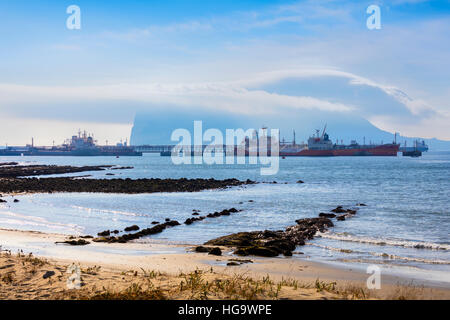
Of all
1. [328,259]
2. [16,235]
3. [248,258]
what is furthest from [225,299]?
[16,235]

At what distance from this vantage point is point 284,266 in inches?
500

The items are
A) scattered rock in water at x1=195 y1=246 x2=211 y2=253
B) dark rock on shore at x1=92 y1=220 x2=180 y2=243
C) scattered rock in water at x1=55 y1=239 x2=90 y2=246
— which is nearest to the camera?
scattered rock in water at x1=195 y1=246 x2=211 y2=253

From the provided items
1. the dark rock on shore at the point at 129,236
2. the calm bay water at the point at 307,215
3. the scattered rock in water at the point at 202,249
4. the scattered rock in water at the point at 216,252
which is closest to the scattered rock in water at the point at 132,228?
the dark rock on shore at the point at 129,236

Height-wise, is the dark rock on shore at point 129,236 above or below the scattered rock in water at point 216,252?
below

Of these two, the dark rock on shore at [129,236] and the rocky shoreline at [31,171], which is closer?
the dark rock on shore at [129,236]

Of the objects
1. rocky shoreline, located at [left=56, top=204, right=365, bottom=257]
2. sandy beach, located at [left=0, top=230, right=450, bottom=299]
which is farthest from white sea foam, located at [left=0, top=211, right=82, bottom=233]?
sandy beach, located at [left=0, top=230, right=450, bottom=299]

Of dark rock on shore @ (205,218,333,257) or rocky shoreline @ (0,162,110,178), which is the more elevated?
rocky shoreline @ (0,162,110,178)

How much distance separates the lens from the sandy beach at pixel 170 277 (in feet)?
26.8

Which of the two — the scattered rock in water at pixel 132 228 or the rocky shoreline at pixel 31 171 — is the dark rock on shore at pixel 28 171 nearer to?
the rocky shoreline at pixel 31 171

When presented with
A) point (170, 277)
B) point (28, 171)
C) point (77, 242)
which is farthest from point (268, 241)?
point (28, 171)

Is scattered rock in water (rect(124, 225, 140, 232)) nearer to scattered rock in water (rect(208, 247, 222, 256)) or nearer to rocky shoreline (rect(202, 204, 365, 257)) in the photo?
rocky shoreline (rect(202, 204, 365, 257))

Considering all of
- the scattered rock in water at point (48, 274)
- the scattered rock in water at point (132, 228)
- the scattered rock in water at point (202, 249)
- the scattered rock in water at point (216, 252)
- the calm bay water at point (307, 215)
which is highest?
the scattered rock in water at point (48, 274)

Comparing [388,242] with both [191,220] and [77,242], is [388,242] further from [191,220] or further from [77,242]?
[77,242]

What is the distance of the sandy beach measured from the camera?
321 inches
